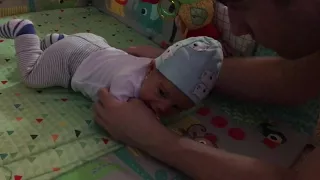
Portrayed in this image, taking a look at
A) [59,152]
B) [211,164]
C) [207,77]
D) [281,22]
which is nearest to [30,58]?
[59,152]

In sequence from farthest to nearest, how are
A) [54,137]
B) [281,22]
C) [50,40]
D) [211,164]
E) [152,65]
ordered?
1. [50,40]
2. [152,65]
3. [54,137]
4. [211,164]
5. [281,22]

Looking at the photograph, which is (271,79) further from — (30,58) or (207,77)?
(30,58)

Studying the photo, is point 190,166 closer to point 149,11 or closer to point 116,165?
point 116,165

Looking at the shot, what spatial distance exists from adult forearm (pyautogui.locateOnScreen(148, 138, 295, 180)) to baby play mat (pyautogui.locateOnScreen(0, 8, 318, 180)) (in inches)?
2.1

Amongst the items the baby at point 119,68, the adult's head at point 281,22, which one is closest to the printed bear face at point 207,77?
the baby at point 119,68

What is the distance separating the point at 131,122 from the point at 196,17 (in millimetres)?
546

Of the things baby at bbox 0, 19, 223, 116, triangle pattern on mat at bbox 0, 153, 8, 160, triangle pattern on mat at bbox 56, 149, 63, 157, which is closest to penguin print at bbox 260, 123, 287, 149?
baby at bbox 0, 19, 223, 116

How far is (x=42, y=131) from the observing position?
102 cm

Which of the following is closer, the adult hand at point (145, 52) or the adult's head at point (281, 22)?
the adult's head at point (281, 22)

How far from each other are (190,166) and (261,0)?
1.21 ft

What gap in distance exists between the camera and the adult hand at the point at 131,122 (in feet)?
3.14

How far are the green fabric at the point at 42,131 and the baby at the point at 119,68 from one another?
0.16 ft

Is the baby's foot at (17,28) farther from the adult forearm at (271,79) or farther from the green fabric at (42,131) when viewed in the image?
the adult forearm at (271,79)

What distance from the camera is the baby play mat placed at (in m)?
0.94
